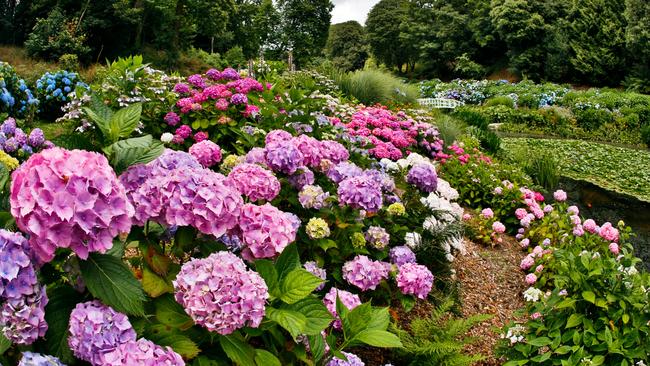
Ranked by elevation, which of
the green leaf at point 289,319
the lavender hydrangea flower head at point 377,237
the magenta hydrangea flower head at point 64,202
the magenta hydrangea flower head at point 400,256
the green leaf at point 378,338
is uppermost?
the magenta hydrangea flower head at point 64,202

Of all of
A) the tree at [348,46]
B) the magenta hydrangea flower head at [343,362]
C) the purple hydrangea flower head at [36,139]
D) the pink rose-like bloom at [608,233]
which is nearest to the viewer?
the magenta hydrangea flower head at [343,362]

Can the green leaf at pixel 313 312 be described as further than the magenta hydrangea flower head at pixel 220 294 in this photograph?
Yes

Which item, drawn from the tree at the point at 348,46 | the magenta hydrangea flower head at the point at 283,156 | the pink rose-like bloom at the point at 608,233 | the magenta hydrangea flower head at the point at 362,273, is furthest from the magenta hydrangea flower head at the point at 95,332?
the tree at the point at 348,46

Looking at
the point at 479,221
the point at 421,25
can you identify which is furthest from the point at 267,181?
the point at 421,25

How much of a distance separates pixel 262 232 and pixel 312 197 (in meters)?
0.88

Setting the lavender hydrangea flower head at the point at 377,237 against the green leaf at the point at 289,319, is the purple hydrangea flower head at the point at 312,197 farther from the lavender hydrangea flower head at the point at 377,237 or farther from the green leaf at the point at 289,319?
the green leaf at the point at 289,319

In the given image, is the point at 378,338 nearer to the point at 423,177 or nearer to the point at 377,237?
the point at 377,237

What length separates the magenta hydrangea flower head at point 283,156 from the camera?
2.38 meters

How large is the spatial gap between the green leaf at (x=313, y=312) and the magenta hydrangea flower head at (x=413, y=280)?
4.64ft

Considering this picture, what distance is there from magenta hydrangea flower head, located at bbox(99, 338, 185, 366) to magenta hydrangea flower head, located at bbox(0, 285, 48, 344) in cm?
14

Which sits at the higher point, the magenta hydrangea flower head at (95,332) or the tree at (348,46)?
the tree at (348,46)

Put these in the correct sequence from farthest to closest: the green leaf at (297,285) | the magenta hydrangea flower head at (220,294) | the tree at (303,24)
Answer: the tree at (303,24) < the green leaf at (297,285) < the magenta hydrangea flower head at (220,294)

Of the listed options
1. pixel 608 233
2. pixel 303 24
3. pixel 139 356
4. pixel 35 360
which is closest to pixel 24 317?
pixel 35 360

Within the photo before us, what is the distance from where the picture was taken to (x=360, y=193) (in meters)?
2.47
